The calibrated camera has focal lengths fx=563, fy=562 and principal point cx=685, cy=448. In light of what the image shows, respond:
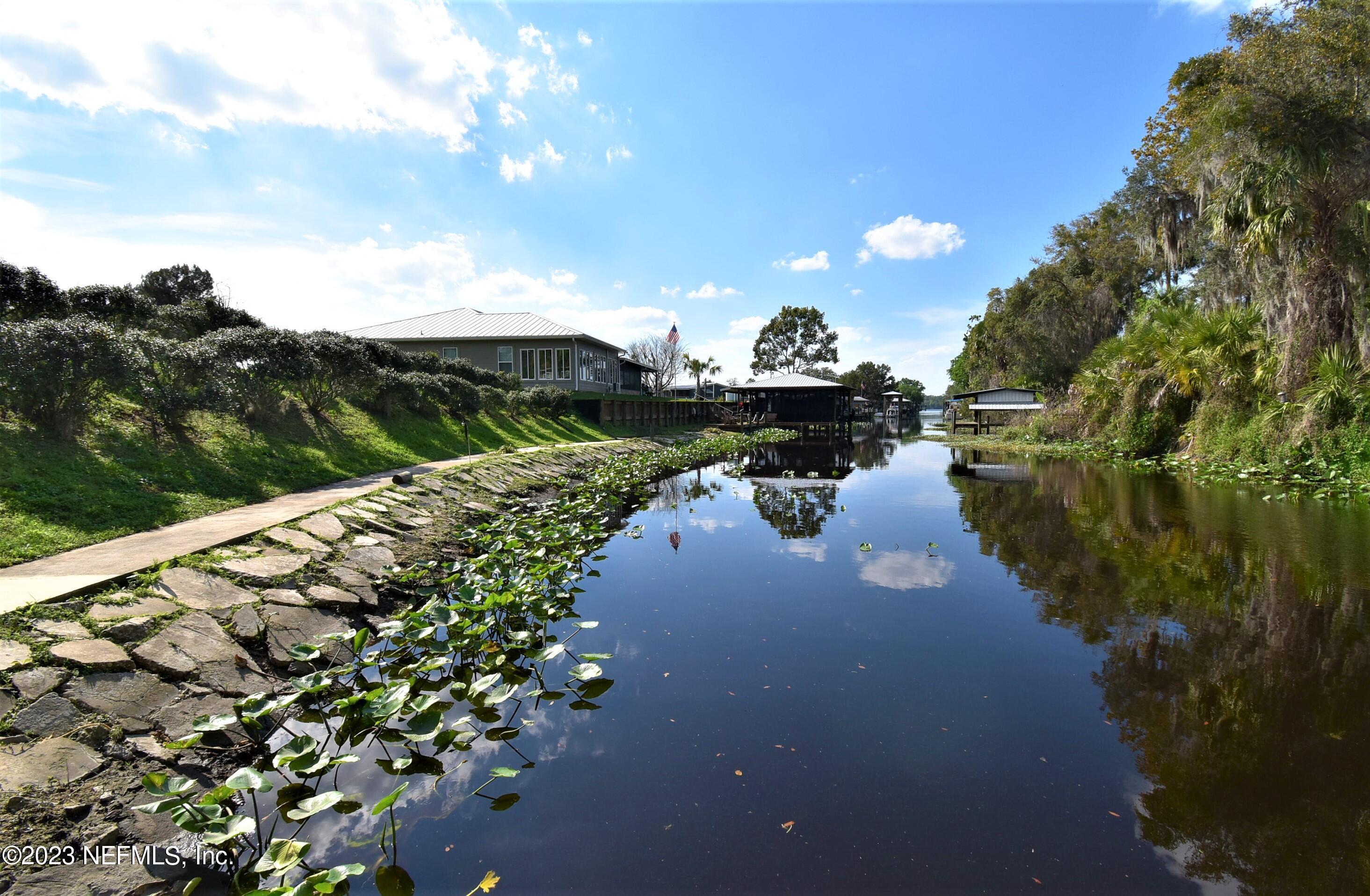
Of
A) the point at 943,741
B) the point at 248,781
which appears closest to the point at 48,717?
the point at 248,781

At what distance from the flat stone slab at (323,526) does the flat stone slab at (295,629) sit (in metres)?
1.53

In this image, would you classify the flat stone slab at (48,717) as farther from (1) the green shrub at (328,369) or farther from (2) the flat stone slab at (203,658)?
(1) the green shrub at (328,369)

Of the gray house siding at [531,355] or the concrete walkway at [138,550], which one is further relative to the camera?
the gray house siding at [531,355]

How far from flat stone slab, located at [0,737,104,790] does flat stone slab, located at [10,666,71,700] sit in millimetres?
394

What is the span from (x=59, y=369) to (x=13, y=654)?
5349 mm

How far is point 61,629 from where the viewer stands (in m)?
3.52

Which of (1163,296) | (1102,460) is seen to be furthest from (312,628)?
(1163,296)

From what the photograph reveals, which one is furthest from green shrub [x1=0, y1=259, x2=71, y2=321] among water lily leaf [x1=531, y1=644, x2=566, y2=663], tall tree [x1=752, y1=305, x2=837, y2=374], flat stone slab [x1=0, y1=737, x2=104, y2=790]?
tall tree [x1=752, y1=305, x2=837, y2=374]

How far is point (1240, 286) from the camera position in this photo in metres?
18.3

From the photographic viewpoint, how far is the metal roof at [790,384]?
3234cm

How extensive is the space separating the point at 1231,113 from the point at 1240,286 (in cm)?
809

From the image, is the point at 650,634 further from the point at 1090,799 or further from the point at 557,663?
the point at 1090,799

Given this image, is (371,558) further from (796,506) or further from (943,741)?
(796,506)

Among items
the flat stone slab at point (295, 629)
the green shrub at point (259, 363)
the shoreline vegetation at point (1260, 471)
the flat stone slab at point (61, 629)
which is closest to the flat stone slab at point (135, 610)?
the flat stone slab at point (61, 629)
